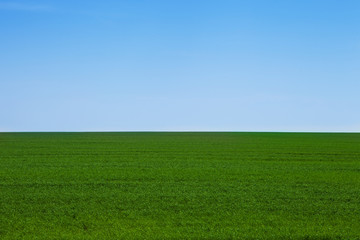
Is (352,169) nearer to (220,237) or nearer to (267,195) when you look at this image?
(267,195)

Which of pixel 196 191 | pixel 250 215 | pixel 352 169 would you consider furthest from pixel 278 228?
pixel 352 169

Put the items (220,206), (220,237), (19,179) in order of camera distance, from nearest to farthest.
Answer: (220,237)
(220,206)
(19,179)

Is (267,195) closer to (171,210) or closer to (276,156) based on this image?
(171,210)

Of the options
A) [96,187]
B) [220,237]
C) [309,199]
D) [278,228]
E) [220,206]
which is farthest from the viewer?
[96,187]

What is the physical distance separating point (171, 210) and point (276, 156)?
10.0 m

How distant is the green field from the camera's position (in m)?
6.98

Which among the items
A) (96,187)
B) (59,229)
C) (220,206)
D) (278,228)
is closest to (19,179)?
(96,187)

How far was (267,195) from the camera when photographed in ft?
30.2

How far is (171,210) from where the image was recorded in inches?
315

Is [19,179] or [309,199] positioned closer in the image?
[309,199]

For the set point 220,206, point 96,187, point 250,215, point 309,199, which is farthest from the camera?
A: point 96,187

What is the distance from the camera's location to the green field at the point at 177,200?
6977mm

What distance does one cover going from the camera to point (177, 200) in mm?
8688

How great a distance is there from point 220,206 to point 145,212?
5.00ft
